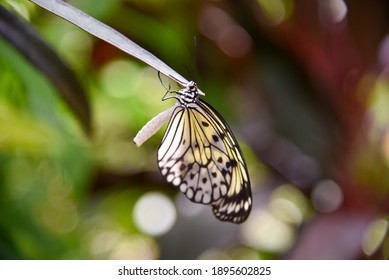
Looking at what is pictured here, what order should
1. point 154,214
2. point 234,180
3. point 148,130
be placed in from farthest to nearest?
point 154,214, point 234,180, point 148,130

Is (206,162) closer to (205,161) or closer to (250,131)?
(205,161)

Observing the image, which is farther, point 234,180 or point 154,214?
point 154,214

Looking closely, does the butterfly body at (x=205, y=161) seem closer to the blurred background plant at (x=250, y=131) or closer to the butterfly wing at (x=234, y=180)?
the butterfly wing at (x=234, y=180)

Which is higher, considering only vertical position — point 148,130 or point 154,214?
point 154,214

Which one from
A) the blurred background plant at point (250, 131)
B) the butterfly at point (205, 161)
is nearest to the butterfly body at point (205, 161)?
the butterfly at point (205, 161)

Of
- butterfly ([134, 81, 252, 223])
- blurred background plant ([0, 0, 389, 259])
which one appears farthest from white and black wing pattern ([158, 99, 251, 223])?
blurred background plant ([0, 0, 389, 259])

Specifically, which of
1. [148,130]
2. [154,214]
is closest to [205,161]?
[148,130]

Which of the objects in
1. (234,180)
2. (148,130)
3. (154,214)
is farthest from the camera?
(154,214)
